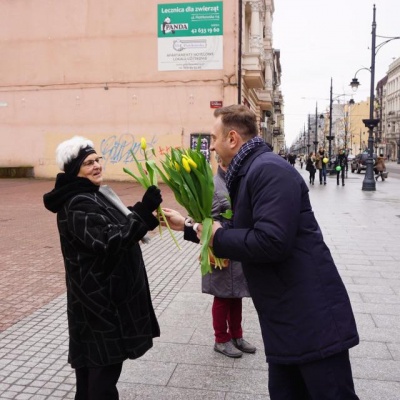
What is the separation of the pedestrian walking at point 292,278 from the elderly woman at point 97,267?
595 millimetres

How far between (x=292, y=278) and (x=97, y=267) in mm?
1075

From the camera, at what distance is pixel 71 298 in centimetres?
282

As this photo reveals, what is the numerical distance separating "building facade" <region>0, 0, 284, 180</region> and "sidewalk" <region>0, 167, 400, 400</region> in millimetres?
13735

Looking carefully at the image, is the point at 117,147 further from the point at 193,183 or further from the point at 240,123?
the point at 240,123

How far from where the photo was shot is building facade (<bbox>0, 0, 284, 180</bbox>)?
74.1ft

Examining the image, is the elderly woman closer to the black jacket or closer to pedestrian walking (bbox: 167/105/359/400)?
the black jacket

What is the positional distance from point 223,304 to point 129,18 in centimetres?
2172

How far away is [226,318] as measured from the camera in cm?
435

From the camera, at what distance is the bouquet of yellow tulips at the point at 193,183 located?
2543 millimetres

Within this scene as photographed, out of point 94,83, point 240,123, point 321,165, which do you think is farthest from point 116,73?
point 240,123

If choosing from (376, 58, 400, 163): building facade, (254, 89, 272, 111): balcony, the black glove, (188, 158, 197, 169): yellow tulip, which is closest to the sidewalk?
the black glove

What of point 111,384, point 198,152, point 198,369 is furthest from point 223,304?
point 198,152

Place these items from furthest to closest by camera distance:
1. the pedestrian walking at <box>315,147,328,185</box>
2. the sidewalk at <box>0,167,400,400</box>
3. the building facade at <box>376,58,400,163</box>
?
1. the building facade at <box>376,58,400,163</box>
2. the pedestrian walking at <box>315,147,328,185</box>
3. the sidewalk at <box>0,167,400,400</box>

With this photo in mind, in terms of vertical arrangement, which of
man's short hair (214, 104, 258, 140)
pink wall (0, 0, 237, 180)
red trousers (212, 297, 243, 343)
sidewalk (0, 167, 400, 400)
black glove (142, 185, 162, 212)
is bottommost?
sidewalk (0, 167, 400, 400)
